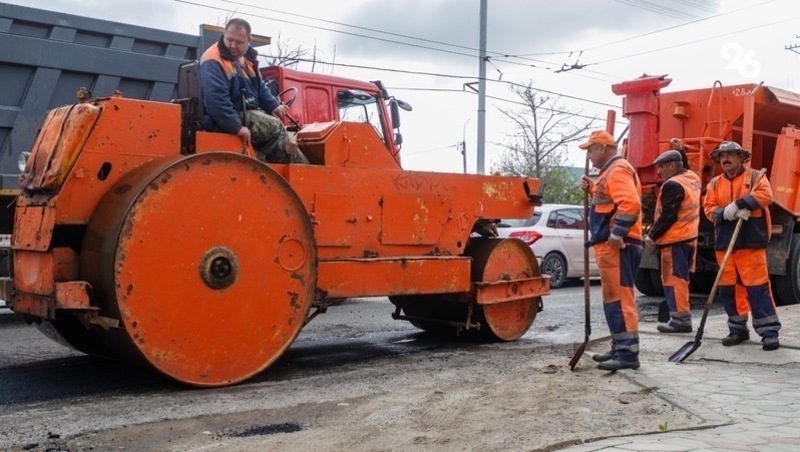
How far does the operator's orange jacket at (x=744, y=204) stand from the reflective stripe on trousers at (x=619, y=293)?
4.80 ft

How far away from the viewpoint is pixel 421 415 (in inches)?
200

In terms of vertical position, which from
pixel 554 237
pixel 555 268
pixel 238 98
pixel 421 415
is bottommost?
pixel 421 415

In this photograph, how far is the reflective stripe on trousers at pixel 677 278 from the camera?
845 centimetres

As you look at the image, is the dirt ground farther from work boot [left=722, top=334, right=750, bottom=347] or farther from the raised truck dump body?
work boot [left=722, top=334, right=750, bottom=347]

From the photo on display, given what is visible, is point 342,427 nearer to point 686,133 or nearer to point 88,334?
point 88,334

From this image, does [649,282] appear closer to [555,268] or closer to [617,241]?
[555,268]

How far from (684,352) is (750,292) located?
973mm

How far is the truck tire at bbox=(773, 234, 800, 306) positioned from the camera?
38.6 feet

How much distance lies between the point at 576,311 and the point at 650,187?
204 centimetres

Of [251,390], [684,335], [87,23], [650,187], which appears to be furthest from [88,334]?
[650,187]

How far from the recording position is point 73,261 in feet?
18.9

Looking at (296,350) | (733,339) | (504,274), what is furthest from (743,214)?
(296,350)

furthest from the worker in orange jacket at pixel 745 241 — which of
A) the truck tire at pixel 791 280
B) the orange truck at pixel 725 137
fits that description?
the truck tire at pixel 791 280

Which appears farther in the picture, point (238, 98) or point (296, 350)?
point (296, 350)
